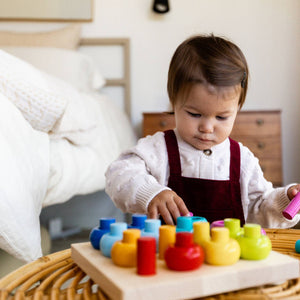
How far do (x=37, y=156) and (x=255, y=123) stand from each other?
56.2 inches

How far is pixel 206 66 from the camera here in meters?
0.84

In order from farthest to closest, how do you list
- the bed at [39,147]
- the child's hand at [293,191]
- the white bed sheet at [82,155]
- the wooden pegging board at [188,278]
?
the white bed sheet at [82,155] < the bed at [39,147] < the child's hand at [293,191] < the wooden pegging board at [188,278]

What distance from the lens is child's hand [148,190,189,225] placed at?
70 centimetres

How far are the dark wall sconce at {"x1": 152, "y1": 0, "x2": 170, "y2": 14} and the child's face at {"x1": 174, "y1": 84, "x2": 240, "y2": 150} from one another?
179 centimetres

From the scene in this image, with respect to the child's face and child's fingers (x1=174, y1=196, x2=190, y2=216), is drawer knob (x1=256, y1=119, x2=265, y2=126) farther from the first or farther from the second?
child's fingers (x1=174, y1=196, x2=190, y2=216)

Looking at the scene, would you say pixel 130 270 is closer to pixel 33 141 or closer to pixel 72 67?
pixel 33 141

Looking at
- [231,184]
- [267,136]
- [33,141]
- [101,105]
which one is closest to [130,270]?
[231,184]

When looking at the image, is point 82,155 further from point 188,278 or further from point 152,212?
point 188,278

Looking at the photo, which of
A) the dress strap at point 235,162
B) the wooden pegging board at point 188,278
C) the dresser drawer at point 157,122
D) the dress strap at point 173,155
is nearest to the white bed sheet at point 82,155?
the dresser drawer at point 157,122

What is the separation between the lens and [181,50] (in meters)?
0.90

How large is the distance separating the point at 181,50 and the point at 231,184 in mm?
316

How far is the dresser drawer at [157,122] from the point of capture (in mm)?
2282

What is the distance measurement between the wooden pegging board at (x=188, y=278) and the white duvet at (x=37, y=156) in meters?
0.44

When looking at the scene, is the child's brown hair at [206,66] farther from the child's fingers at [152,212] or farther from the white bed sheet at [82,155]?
the white bed sheet at [82,155]
